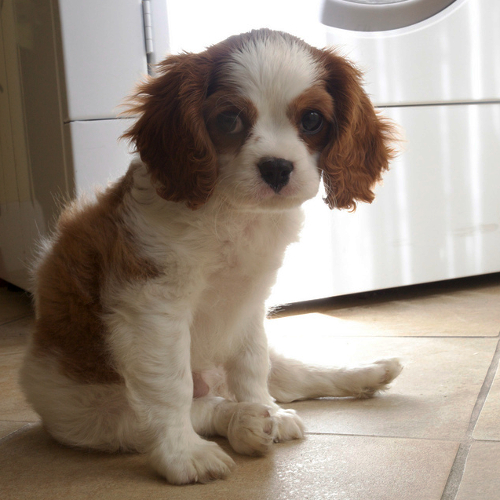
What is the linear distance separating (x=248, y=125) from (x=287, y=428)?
→ 750mm

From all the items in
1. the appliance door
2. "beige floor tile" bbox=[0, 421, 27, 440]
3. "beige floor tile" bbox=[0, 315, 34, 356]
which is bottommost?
"beige floor tile" bbox=[0, 315, 34, 356]

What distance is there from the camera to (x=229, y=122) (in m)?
1.52

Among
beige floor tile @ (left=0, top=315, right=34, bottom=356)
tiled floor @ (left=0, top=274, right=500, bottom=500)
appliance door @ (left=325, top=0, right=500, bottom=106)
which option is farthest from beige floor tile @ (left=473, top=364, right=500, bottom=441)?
beige floor tile @ (left=0, top=315, right=34, bottom=356)

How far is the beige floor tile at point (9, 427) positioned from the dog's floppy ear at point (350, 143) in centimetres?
109

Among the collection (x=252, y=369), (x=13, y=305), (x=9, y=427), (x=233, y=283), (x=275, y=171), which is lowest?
(x=13, y=305)

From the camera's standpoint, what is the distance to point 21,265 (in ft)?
11.5

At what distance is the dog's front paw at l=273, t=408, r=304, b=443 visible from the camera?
1.63 meters

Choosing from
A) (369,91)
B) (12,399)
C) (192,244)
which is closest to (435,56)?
(369,91)

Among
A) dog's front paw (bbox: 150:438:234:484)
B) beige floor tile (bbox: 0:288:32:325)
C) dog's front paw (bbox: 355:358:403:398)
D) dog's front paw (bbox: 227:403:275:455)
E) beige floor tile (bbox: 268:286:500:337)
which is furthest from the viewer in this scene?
beige floor tile (bbox: 0:288:32:325)

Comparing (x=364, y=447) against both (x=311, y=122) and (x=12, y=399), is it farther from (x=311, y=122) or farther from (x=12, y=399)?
(x=12, y=399)

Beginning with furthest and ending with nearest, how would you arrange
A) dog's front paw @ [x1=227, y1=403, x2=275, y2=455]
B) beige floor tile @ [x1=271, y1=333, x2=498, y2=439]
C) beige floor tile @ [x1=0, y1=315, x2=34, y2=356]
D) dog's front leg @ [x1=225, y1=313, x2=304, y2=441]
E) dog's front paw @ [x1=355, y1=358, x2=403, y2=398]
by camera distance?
beige floor tile @ [x1=0, y1=315, x2=34, y2=356] → dog's front paw @ [x1=355, y1=358, x2=403, y2=398] → dog's front leg @ [x1=225, y1=313, x2=304, y2=441] → beige floor tile @ [x1=271, y1=333, x2=498, y2=439] → dog's front paw @ [x1=227, y1=403, x2=275, y2=455]

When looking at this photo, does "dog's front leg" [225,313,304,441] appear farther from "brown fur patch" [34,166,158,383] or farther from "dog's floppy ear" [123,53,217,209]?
"dog's floppy ear" [123,53,217,209]

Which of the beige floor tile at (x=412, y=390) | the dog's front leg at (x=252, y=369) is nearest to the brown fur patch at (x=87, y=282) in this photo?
the dog's front leg at (x=252, y=369)

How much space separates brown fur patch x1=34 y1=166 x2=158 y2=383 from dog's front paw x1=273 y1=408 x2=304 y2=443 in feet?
1.35
